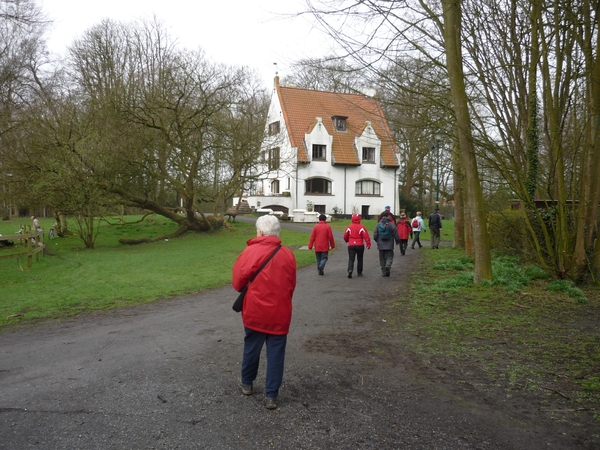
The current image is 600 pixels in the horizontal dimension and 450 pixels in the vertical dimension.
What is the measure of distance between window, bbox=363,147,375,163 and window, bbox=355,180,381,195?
1.86 m

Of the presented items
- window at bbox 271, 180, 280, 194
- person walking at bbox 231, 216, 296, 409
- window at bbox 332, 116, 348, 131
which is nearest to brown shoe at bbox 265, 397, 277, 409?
person walking at bbox 231, 216, 296, 409

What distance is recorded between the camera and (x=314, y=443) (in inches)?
149

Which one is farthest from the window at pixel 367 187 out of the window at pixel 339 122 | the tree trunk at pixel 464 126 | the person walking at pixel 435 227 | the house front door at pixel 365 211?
the tree trunk at pixel 464 126

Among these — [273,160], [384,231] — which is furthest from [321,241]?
[273,160]

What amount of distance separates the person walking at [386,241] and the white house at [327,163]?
27.8 metres

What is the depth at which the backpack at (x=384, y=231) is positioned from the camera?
42.7 feet

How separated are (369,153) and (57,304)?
37272mm

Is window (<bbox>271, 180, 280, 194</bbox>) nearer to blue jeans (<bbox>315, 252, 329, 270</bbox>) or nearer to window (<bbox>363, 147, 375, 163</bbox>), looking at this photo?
window (<bbox>363, 147, 375, 163</bbox>)

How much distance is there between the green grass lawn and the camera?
973 cm

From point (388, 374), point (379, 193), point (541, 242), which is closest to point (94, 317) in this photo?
point (388, 374)

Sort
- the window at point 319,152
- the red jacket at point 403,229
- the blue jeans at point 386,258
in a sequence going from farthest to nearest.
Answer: the window at point 319,152, the red jacket at point 403,229, the blue jeans at point 386,258

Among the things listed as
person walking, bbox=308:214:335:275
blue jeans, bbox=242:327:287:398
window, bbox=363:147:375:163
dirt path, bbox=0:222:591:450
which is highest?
window, bbox=363:147:375:163

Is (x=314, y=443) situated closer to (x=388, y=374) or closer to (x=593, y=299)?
(x=388, y=374)

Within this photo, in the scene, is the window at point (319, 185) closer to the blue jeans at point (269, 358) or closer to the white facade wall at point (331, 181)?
the white facade wall at point (331, 181)
